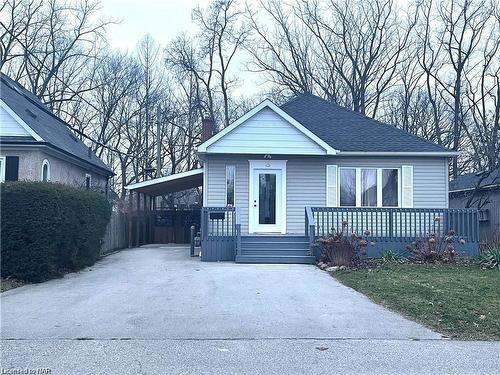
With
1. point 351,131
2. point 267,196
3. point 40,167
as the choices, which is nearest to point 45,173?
point 40,167

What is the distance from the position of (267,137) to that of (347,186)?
3.23 metres

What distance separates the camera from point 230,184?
17.2m

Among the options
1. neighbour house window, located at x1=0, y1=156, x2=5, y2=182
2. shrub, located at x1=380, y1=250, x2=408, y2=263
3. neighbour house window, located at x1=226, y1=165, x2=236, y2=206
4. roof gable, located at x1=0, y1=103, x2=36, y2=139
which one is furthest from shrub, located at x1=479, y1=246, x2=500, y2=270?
neighbour house window, located at x1=0, y1=156, x2=5, y2=182

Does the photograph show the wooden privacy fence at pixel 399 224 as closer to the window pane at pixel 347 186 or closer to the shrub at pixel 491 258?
the shrub at pixel 491 258

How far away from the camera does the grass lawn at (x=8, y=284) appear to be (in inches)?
404

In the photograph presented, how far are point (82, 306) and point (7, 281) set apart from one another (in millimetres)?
3197

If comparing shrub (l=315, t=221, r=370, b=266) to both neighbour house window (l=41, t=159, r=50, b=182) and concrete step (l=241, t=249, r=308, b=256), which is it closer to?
concrete step (l=241, t=249, r=308, b=256)

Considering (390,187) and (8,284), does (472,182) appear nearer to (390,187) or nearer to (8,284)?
→ (390,187)

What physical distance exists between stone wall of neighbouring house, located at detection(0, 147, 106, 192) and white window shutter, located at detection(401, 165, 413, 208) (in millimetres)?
11882

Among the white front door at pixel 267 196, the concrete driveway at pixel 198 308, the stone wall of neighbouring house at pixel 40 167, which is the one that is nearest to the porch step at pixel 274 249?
the white front door at pixel 267 196

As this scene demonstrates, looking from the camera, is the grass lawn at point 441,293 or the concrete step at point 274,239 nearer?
the grass lawn at point 441,293

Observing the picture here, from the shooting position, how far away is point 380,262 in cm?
1396

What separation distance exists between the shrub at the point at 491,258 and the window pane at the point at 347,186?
185 inches

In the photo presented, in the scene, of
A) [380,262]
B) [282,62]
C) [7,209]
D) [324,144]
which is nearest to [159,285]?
[7,209]
